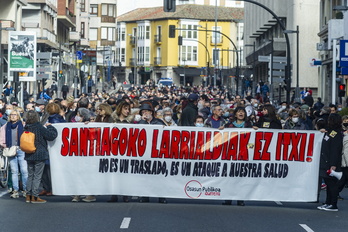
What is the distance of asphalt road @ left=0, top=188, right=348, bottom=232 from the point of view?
13.1 meters

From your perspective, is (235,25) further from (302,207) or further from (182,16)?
(302,207)

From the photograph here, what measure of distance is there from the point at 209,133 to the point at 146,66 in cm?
11827

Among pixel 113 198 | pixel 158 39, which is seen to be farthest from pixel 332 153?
pixel 158 39

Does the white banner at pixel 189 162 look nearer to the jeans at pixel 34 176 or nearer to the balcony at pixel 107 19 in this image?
the jeans at pixel 34 176

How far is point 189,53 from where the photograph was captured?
133500mm

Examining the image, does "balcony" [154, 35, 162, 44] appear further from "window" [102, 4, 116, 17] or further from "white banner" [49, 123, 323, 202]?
"white banner" [49, 123, 323, 202]

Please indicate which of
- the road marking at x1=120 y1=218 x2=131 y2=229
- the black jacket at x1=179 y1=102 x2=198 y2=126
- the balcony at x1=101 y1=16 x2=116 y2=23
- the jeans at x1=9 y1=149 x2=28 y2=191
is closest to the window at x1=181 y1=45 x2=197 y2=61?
the balcony at x1=101 y1=16 x2=116 y2=23

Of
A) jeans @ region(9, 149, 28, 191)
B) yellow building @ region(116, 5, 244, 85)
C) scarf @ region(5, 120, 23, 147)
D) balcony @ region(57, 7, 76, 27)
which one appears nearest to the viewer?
scarf @ region(5, 120, 23, 147)

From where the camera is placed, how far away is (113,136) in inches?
639

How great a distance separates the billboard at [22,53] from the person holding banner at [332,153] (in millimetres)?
23720

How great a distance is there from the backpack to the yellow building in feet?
369

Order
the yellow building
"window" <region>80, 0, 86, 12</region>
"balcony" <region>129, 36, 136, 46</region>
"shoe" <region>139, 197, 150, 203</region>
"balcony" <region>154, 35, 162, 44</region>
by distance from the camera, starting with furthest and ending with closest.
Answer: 1. "balcony" <region>129, 36, 136, 46</region>
2. "balcony" <region>154, 35, 162, 44</region>
3. the yellow building
4. "window" <region>80, 0, 86, 12</region>
5. "shoe" <region>139, 197, 150, 203</region>

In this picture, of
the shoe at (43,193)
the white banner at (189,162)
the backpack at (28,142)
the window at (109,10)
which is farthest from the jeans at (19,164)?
the window at (109,10)

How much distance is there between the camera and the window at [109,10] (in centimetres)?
12875
